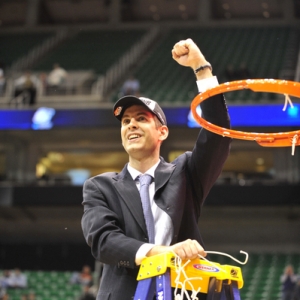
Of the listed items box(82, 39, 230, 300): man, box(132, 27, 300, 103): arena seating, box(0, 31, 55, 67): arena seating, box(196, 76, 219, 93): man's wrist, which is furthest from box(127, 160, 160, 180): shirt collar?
box(0, 31, 55, 67): arena seating

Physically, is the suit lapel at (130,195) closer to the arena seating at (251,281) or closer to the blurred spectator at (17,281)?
the arena seating at (251,281)

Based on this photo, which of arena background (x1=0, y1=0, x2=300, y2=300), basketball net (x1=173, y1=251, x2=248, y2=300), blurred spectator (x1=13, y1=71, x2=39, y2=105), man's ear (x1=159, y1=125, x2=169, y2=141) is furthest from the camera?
blurred spectator (x1=13, y1=71, x2=39, y2=105)

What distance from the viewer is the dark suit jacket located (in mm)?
2779

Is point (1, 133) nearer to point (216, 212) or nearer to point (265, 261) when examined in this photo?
point (216, 212)

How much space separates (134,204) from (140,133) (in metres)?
0.38

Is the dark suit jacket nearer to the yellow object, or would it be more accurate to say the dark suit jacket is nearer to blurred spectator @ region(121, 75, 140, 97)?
the yellow object

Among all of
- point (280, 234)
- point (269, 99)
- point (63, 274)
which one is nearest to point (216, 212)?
point (280, 234)

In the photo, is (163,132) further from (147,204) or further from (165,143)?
(165,143)

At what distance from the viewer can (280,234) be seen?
59.9ft

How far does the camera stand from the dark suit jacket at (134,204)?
2779 millimetres

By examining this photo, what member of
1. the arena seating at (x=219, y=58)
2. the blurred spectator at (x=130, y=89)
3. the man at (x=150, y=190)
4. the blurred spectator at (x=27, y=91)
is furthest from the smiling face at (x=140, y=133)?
the blurred spectator at (x=27, y=91)

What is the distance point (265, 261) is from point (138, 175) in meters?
14.0

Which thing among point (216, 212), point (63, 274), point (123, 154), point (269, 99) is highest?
point (269, 99)

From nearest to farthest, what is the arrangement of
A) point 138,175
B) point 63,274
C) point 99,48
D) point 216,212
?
point 138,175
point 63,274
point 216,212
point 99,48
